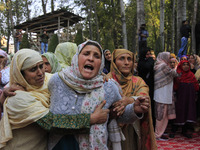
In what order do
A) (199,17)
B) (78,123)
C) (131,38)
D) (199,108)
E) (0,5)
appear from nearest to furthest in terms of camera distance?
(78,123), (199,108), (199,17), (0,5), (131,38)

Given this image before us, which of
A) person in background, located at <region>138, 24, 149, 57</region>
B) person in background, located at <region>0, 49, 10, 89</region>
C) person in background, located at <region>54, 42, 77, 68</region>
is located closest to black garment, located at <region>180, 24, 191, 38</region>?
person in background, located at <region>138, 24, 149, 57</region>

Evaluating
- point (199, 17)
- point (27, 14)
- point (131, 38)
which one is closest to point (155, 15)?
point (131, 38)

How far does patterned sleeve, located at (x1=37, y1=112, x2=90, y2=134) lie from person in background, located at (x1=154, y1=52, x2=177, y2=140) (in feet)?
11.1

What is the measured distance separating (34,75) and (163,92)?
350 cm

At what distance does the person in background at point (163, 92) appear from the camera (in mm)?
4516

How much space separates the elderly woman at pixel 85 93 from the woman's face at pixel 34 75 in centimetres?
15

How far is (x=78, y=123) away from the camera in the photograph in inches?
59.5

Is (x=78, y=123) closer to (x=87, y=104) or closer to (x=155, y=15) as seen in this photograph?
(x=87, y=104)

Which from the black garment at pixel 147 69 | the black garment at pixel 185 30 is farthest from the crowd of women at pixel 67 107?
the black garment at pixel 185 30

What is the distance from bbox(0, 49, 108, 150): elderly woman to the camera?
→ 5.00ft

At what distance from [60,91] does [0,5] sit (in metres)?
21.1

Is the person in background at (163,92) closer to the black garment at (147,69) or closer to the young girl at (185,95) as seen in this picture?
the black garment at (147,69)

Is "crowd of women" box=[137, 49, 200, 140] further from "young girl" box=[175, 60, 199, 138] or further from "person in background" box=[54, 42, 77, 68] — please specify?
"person in background" box=[54, 42, 77, 68]

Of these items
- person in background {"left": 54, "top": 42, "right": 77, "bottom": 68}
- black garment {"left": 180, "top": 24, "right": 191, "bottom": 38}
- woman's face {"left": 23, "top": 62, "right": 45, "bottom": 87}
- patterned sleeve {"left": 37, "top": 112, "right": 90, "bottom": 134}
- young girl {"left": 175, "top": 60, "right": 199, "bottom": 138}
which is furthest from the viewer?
black garment {"left": 180, "top": 24, "right": 191, "bottom": 38}
